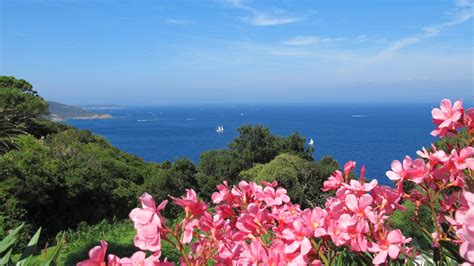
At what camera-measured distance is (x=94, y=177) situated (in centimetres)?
1366

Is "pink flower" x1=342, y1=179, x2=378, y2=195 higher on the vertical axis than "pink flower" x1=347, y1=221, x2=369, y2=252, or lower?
higher

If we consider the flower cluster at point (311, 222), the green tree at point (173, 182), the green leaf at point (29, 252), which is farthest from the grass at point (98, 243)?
the green tree at point (173, 182)

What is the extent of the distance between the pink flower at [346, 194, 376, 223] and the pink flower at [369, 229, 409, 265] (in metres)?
0.04

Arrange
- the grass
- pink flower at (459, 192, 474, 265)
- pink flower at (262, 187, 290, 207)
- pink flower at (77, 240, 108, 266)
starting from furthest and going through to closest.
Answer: the grass
pink flower at (262, 187, 290, 207)
pink flower at (77, 240, 108, 266)
pink flower at (459, 192, 474, 265)

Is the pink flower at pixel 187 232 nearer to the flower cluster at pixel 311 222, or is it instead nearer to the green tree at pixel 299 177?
the flower cluster at pixel 311 222

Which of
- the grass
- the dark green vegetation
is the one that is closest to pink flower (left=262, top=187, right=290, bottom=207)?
the grass

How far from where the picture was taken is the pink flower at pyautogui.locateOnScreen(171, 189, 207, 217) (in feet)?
2.92

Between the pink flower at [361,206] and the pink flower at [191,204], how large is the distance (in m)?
0.31

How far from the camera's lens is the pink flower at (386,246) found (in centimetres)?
83

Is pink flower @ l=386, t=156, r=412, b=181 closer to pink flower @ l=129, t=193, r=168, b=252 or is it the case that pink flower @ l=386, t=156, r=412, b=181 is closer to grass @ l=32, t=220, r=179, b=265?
pink flower @ l=129, t=193, r=168, b=252

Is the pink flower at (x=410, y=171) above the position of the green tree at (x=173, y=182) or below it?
above

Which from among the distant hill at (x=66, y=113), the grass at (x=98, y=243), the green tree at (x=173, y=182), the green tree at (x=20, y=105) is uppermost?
the green tree at (x=20, y=105)

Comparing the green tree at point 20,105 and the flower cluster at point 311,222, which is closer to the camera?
the flower cluster at point 311,222

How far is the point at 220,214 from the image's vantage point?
102 centimetres
